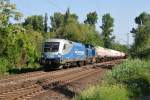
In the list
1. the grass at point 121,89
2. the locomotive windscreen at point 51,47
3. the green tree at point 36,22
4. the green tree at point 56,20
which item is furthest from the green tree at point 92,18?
the grass at point 121,89

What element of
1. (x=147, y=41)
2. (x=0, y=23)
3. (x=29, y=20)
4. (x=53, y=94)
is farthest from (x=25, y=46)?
(x=29, y=20)

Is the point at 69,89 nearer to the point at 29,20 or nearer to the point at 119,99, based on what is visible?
the point at 119,99

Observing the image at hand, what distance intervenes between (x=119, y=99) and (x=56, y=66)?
73.3 feet

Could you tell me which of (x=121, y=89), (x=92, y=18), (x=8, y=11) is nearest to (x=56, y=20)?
(x=92, y=18)

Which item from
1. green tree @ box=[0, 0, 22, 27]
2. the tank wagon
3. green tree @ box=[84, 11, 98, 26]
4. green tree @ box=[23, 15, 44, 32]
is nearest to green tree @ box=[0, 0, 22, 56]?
green tree @ box=[0, 0, 22, 27]

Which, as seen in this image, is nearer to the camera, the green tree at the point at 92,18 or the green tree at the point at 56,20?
the green tree at the point at 56,20

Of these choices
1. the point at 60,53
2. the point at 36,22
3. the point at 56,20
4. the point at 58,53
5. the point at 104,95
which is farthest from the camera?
the point at 56,20

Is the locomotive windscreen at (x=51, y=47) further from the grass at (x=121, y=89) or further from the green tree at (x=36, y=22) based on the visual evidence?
the green tree at (x=36, y=22)

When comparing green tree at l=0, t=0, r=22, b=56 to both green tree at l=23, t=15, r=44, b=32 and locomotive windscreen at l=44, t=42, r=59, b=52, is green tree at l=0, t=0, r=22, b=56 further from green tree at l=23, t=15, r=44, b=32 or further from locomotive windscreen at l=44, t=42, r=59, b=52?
green tree at l=23, t=15, r=44, b=32

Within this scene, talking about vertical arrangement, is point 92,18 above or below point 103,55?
above

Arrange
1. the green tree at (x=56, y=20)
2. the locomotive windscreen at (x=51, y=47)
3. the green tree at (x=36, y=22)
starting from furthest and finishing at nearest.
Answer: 1. the green tree at (x=56, y=20)
2. the green tree at (x=36, y=22)
3. the locomotive windscreen at (x=51, y=47)

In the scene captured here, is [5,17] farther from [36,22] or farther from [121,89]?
[36,22]

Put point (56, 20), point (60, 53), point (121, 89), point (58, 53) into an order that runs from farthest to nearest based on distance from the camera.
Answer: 1. point (56, 20)
2. point (60, 53)
3. point (58, 53)
4. point (121, 89)

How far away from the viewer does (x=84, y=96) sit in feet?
57.3
